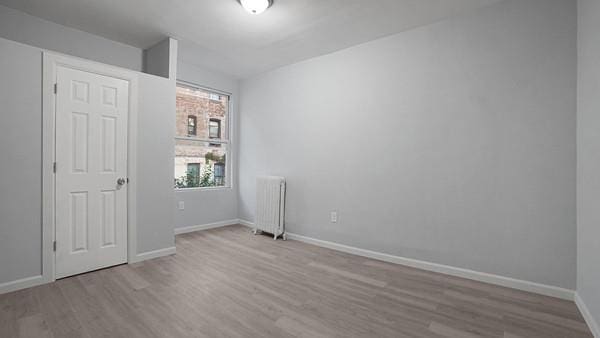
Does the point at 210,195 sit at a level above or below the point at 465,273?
above

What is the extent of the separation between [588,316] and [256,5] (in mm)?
3714

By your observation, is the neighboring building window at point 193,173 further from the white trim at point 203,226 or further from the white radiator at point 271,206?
the white radiator at point 271,206

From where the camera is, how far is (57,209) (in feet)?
8.44

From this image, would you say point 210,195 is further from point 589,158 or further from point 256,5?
point 589,158

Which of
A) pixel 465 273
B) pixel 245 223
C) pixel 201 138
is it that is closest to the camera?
pixel 465 273

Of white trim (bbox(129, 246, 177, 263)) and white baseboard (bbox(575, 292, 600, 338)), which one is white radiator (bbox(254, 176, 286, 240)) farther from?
white baseboard (bbox(575, 292, 600, 338))

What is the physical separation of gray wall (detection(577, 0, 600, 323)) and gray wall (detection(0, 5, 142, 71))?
4.74 meters

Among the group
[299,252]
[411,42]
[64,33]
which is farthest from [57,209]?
[411,42]

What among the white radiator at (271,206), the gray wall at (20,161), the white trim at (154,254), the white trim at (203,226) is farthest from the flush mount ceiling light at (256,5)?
the white trim at (203,226)

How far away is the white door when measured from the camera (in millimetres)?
2607

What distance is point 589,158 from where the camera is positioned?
1981mm

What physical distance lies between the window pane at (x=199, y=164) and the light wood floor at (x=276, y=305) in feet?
5.48

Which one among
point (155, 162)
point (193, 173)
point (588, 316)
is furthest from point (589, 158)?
point (193, 173)

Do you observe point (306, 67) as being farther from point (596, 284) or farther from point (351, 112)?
point (596, 284)
